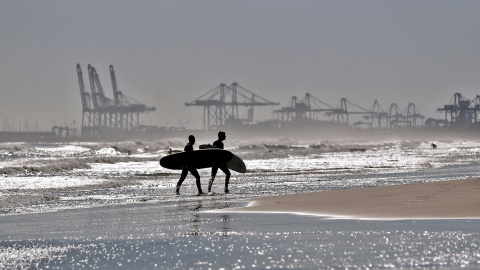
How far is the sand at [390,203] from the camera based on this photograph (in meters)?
10.4

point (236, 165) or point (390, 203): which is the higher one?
point (236, 165)

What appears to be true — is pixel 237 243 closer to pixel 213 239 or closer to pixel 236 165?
pixel 213 239

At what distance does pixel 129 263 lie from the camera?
23.5 feet

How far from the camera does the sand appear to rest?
34.2ft

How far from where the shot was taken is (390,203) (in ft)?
39.0

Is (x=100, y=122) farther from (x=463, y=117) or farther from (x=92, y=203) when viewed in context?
(x=92, y=203)

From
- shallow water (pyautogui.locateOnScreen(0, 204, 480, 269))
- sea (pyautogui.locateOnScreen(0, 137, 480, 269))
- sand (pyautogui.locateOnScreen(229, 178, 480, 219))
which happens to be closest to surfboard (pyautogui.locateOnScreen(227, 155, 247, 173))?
sand (pyautogui.locateOnScreen(229, 178, 480, 219))

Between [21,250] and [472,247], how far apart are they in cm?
442

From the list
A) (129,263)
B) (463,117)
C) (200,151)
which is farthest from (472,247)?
(463,117)

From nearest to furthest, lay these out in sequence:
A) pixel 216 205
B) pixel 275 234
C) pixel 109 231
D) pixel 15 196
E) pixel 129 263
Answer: pixel 129 263 < pixel 275 234 < pixel 109 231 < pixel 216 205 < pixel 15 196

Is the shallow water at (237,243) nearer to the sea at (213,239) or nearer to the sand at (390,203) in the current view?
the sea at (213,239)

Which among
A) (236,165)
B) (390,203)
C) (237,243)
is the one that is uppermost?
(236,165)

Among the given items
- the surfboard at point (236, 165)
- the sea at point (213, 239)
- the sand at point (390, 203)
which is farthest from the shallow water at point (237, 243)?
the surfboard at point (236, 165)

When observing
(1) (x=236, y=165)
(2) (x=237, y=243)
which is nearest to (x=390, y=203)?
(2) (x=237, y=243)
